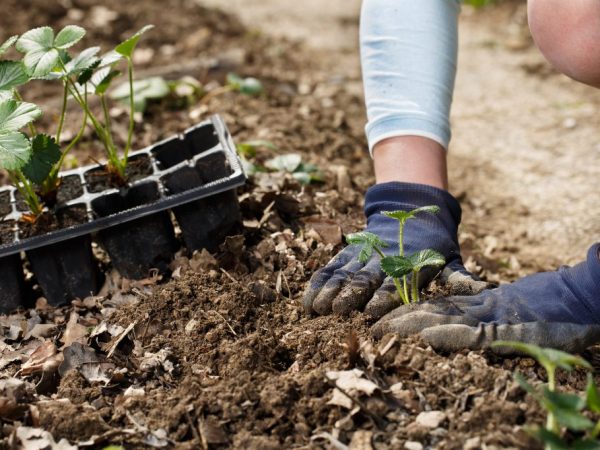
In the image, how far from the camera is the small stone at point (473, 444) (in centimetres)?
136

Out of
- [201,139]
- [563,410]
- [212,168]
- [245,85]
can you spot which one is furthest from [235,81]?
[563,410]

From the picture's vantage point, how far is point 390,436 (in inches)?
56.5

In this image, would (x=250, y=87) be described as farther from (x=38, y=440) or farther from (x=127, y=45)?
(x=38, y=440)

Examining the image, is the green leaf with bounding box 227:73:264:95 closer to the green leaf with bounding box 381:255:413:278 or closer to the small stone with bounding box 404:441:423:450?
the green leaf with bounding box 381:255:413:278

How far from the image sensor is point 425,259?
1.64m

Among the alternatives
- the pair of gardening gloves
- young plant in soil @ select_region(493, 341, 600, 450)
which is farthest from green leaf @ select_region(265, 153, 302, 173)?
young plant in soil @ select_region(493, 341, 600, 450)

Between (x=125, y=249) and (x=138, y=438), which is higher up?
(x=125, y=249)

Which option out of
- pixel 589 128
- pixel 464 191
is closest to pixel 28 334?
pixel 464 191

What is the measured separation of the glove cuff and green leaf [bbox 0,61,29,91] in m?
0.93

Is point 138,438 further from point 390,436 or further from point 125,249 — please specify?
point 125,249

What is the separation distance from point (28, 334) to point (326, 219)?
2.92 ft

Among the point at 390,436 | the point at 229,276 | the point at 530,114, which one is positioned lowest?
the point at 390,436

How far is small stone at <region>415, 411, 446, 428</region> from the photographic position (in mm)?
1429

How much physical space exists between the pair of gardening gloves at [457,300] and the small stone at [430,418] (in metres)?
0.19
